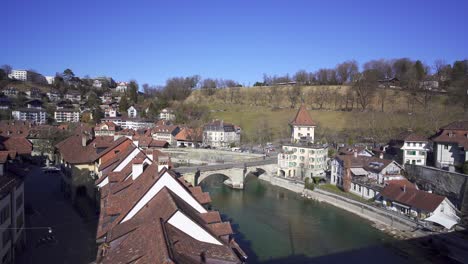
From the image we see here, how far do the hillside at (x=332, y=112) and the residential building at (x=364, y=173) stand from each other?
1926 cm

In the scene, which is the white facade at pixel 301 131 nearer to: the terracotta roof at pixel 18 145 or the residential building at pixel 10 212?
the terracotta roof at pixel 18 145

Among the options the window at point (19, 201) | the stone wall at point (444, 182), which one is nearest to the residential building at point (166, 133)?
the stone wall at point (444, 182)

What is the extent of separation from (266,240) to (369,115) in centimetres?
5122

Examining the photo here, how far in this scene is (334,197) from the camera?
31500mm

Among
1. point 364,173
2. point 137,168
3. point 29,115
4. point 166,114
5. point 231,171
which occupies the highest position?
point 166,114

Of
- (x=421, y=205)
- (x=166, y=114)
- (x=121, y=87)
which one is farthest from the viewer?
(x=121, y=87)

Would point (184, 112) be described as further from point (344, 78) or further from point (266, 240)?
point (266, 240)

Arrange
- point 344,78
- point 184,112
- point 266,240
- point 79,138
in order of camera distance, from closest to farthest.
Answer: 1. point 266,240
2. point 79,138
3. point 184,112
4. point 344,78

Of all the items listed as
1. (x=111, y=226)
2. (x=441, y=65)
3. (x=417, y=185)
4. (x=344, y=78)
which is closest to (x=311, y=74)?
(x=344, y=78)

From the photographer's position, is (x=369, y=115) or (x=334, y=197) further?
(x=369, y=115)

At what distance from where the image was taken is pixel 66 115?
249 ft

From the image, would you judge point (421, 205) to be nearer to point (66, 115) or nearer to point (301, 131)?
point (301, 131)

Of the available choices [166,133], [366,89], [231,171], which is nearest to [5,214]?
[231,171]

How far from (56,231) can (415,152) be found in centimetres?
3150
